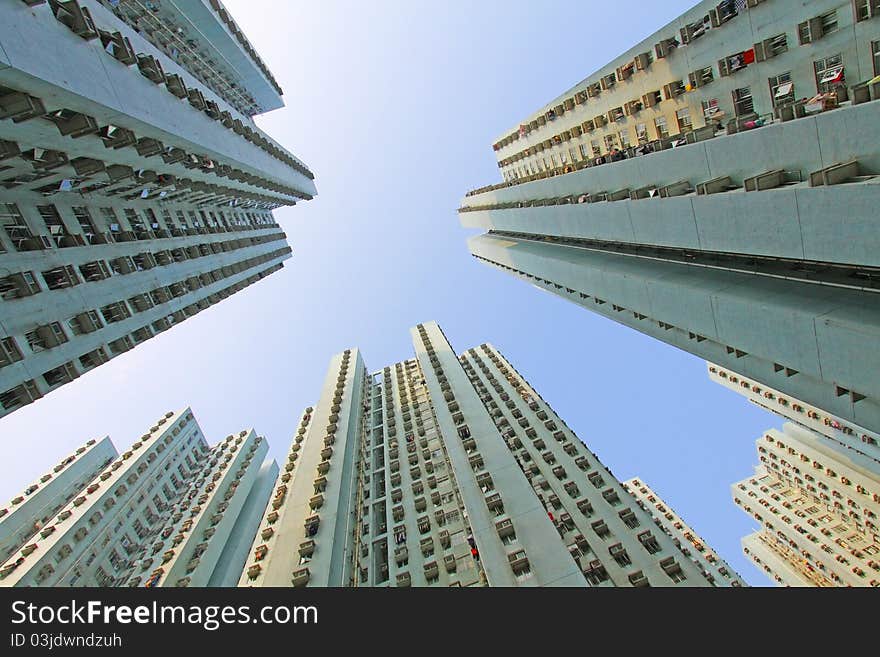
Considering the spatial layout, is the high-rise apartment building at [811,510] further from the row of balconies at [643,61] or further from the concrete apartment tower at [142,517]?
the concrete apartment tower at [142,517]

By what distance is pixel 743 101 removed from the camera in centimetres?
2695

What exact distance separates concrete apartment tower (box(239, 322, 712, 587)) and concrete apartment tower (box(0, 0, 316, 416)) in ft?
61.9

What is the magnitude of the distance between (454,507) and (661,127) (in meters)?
32.8

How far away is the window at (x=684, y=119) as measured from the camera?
3234 cm

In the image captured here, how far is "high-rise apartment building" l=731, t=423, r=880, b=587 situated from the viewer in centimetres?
6316

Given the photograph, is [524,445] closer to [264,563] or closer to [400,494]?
[400,494]

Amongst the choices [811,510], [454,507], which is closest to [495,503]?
[454,507]

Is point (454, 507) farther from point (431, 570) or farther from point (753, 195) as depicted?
point (753, 195)

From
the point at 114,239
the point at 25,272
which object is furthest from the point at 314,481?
the point at 25,272

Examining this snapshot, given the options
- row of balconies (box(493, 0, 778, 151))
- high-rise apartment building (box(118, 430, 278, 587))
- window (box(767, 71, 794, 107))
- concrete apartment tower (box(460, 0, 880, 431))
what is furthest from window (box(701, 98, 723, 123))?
Result: high-rise apartment building (box(118, 430, 278, 587))

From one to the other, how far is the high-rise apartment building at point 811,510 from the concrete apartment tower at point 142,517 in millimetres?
74482

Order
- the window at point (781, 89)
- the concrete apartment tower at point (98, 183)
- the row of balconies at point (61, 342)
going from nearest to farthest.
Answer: the concrete apartment tower at point (98, 183) → the row of balconies at point (61, 342) → the window at point (781, 89)

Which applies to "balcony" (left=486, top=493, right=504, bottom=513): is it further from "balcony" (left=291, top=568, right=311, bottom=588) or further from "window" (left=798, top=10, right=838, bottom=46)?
"window" (left=798, top=10, right=838, bottom=46)

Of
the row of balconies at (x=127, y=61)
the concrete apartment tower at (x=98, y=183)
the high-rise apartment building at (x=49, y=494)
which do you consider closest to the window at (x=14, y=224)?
the concrete apartment tower at (x=98, y=183)
